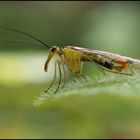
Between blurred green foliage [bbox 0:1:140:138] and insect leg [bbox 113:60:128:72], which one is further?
insect leg [bbox 113:60:128:72]

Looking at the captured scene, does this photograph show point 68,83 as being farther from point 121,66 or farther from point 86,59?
point 86,59

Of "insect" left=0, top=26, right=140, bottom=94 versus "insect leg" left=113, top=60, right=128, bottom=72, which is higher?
"insect" left=0, top=26, right=140, bottom=94

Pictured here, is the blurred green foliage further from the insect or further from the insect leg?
the insect leg

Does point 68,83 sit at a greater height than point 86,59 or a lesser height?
lesser

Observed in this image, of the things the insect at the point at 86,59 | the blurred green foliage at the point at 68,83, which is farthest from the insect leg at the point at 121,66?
the blurred green foliage at the point at 68,83

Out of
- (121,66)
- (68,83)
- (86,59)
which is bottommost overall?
(68,83)

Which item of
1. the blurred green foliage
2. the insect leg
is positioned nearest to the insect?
the insect leg

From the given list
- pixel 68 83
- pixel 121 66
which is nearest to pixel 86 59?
pixel 121 66

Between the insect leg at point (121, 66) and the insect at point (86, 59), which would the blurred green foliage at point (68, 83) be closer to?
the insect at point (86, 59)

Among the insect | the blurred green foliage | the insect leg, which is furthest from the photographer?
the insect
